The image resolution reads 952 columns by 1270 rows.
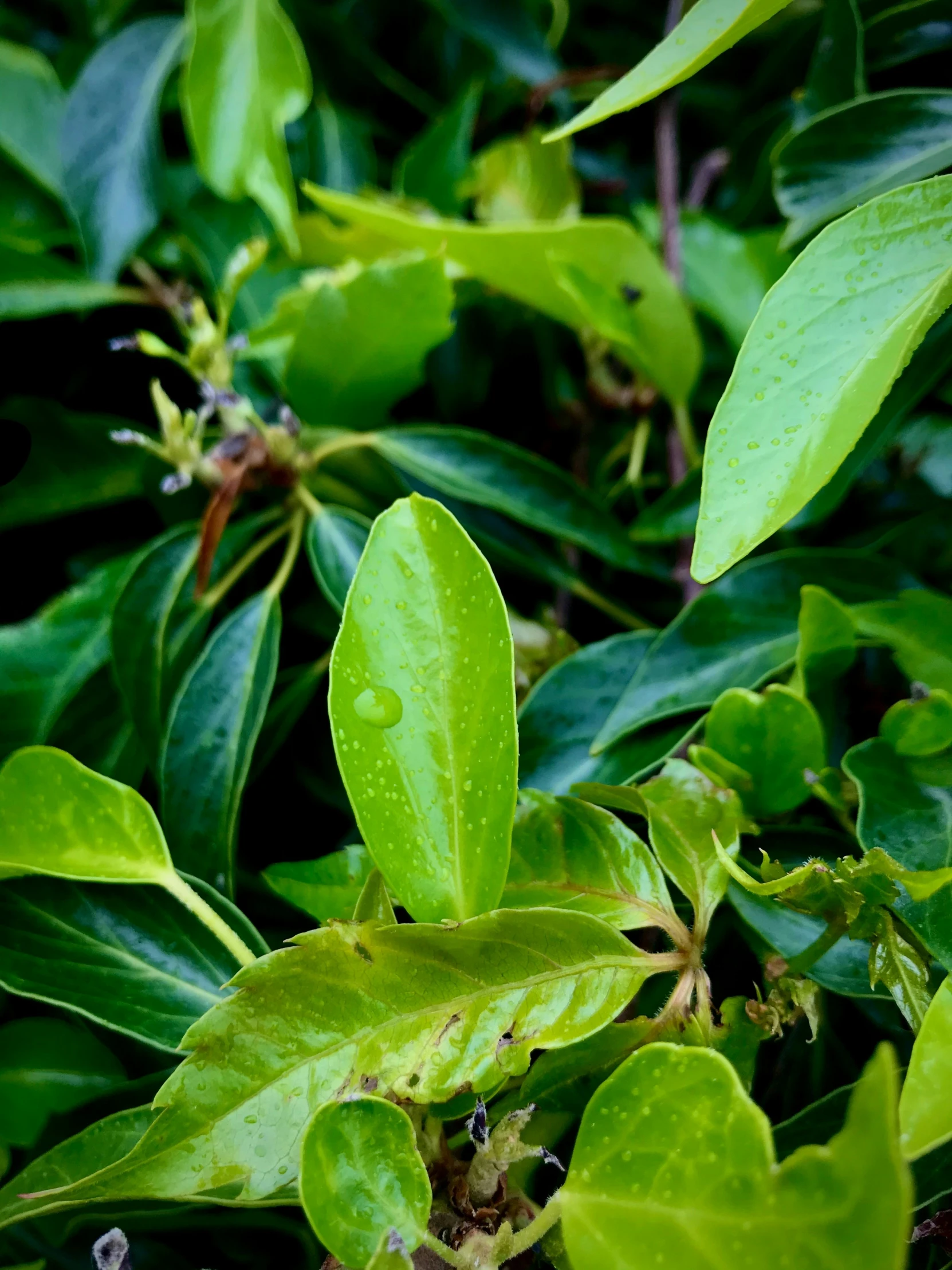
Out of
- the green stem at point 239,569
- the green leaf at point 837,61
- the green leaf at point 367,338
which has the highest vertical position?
the green leaf at point 837,61

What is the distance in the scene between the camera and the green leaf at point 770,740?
337 millimetres

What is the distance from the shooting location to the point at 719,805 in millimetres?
324

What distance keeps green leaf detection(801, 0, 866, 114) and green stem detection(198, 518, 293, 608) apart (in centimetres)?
34

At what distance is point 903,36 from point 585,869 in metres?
0.48

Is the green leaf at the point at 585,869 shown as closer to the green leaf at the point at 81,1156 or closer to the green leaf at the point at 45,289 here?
the green leaf at the point at 81,1156

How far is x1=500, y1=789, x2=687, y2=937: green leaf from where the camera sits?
0.30m

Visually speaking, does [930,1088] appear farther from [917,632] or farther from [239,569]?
[239,569]

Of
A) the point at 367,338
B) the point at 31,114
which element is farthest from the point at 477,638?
the point at 31,114

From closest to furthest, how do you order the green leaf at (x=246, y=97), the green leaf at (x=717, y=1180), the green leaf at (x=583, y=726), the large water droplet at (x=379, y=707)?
the green leaf at (x=717, y=1180) < the large water droplet at (x=379, y=707) < the green leaf at (x=583, y=726) < the green leaf at (x=246, y=97)

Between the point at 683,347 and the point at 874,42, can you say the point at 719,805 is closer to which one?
the point at 683,347

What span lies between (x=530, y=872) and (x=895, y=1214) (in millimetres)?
151

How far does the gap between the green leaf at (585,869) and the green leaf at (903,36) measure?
1.45 feet

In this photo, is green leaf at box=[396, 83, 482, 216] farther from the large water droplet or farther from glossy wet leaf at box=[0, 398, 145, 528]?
the large water droplet

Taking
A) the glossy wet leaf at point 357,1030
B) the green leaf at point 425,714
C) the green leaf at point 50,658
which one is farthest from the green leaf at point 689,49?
the green leaf at point 50,658
